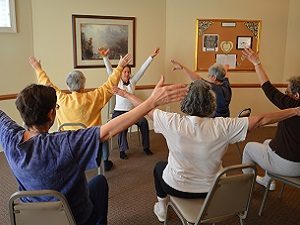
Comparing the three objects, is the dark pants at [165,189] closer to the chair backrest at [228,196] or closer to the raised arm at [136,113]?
the chair backrest at [228,196]

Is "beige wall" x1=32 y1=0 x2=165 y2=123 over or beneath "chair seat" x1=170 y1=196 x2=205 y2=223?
over

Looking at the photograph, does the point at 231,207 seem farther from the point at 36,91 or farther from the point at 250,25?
the point at 250,25

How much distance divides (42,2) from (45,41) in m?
0.56

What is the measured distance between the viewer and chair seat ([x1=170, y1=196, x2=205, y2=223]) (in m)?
1.90

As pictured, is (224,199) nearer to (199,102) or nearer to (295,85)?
(199,102)

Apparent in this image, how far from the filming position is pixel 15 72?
449 centimetres

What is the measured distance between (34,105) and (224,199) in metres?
1.17

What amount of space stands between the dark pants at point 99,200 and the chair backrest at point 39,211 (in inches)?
13.0

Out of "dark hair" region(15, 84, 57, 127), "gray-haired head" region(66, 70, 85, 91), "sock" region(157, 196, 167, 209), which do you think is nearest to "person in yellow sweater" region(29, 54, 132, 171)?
"gray-haired head" region(66, 70, 85, 91)

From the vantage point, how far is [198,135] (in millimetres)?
Answer: 1989

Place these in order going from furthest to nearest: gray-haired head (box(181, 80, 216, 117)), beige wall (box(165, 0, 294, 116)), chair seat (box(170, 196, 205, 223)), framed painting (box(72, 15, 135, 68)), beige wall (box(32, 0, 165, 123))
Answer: beige wall (box(165, 0, 294, 116)) < framed painting (box(72, 15, 135, 68)) < beige wall (box(32, 0, 165, 123)) < gray-haired head (box(181, 80, 216, 117)) < chair seat (box(170, 196, 205, 223))

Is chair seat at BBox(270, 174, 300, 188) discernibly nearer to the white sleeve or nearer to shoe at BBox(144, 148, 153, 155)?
the white sleeve

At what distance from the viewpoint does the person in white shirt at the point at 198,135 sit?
6.54 ft

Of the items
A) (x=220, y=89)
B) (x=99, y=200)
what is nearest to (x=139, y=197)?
(x=99, y=200)
